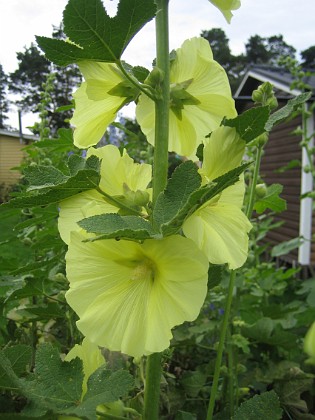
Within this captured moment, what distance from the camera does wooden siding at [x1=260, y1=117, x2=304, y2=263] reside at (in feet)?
22.6

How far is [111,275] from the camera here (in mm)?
Result: 650

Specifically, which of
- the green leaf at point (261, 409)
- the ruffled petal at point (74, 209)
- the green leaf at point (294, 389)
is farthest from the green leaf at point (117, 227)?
the green leaf at point (294, 389)

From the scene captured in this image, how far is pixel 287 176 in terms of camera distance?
7352mm

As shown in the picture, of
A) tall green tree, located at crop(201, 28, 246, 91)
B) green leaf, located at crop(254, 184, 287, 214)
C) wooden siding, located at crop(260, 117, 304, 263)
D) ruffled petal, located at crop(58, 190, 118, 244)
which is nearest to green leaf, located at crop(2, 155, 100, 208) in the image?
ruffled petal, located at crop(58, 190, 118, 244)

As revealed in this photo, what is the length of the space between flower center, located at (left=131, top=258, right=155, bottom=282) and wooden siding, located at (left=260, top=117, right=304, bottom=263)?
6.00 metres

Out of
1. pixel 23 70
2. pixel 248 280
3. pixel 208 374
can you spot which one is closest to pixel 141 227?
pixel 208 374

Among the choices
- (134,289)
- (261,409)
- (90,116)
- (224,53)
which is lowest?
(261,409)

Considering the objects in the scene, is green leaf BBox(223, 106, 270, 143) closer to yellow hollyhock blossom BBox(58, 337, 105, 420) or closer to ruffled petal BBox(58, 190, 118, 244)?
ruffled petal BBox(58, 190, 118, 244)

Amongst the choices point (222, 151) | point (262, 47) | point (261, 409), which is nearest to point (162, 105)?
point (222, 151)

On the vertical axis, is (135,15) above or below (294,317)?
above

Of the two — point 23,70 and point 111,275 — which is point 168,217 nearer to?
point 111,275

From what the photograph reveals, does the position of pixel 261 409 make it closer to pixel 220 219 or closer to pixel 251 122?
pixel 220 219

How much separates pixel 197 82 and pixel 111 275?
0.36 metres

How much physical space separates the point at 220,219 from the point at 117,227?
0.21m
